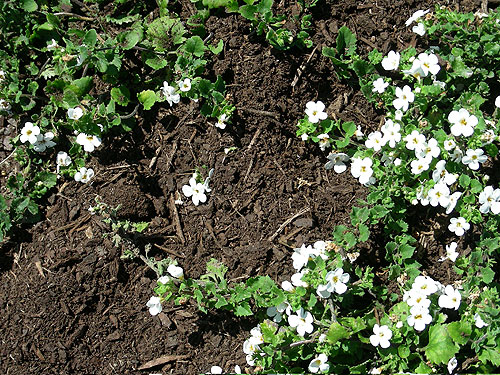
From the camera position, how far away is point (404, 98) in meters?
3.67

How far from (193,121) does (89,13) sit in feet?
3.58

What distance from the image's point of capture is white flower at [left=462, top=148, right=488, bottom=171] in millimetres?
3494

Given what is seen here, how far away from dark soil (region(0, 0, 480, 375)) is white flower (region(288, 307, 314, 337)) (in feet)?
1.46

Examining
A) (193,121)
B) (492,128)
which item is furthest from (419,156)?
(193,121)

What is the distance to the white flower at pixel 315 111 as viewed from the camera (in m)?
3.72

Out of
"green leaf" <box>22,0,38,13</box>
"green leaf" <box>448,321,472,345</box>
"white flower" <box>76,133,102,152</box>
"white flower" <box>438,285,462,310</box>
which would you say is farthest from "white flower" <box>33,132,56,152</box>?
"green leaf" <box>448,321,472,345</box>

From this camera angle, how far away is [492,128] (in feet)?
11.8

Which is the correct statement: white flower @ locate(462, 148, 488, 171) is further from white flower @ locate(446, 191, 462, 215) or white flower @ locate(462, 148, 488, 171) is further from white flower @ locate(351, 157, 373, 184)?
white flower @ locate(351, 157, 373, 184)

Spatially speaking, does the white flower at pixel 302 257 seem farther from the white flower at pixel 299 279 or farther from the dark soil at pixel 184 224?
the dark soil at pixel 184 224

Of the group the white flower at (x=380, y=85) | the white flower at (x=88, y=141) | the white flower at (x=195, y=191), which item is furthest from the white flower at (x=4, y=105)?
the white flower at (x=380, y=85)

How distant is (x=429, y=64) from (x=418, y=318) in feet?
5.27

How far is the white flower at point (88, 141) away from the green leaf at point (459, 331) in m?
2.51

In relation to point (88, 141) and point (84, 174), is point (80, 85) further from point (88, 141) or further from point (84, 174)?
point (84, 174)

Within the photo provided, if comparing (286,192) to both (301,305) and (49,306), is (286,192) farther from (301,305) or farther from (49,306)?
(49,306)
